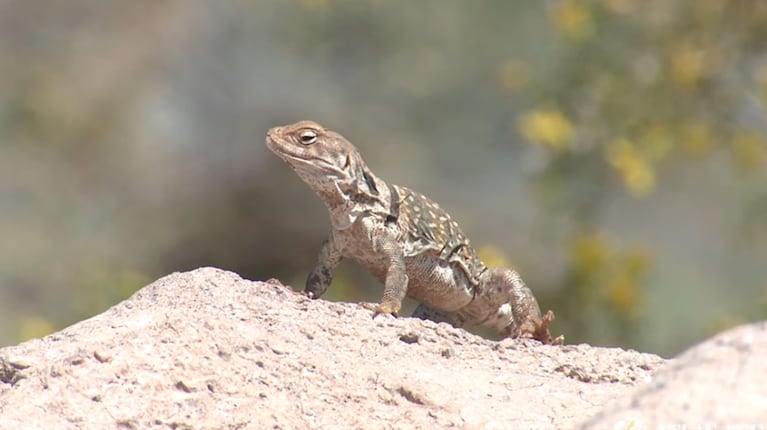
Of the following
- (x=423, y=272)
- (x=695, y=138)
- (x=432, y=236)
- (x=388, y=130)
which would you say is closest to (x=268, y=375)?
(x=423, y=272)

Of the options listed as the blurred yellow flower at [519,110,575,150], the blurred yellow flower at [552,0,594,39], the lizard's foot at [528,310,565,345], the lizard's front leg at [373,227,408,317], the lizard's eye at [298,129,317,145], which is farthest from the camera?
the blurred yellow flower at [552,0,594,39]

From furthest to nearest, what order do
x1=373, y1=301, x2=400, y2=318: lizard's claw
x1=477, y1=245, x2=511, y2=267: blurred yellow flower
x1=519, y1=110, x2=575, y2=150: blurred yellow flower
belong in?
x1=519, y1=110, x2=575, y2=150: blurred yellow flower, x1=477, y1=245, x2=511, y2=267: blurred yellow flower, x1=373, y1=301, x2=400, y2=318: lizard's claw

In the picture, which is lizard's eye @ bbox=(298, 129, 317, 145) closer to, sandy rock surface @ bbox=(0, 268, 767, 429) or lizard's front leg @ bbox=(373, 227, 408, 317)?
lizard's front leg @ bbox=(373, 227, 408, 317)

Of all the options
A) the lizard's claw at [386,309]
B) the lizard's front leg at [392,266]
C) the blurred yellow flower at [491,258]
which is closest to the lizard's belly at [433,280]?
the lizard's front leg at [392,266]

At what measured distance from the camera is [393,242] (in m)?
5.45

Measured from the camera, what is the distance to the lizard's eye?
17.6 feet

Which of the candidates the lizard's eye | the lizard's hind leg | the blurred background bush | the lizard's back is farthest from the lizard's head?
the blurred background bush

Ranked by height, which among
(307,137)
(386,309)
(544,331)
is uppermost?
(307,137)

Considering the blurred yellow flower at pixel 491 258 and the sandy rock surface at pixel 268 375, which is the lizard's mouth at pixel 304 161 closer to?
the sandy rock surface at pixel 268 375

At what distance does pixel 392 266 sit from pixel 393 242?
0.16m

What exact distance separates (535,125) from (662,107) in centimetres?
122

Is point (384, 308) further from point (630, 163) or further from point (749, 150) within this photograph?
point (749, 150)

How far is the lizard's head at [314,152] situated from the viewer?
5.34m

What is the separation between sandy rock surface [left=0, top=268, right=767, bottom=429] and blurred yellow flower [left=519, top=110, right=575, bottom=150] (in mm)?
5037
